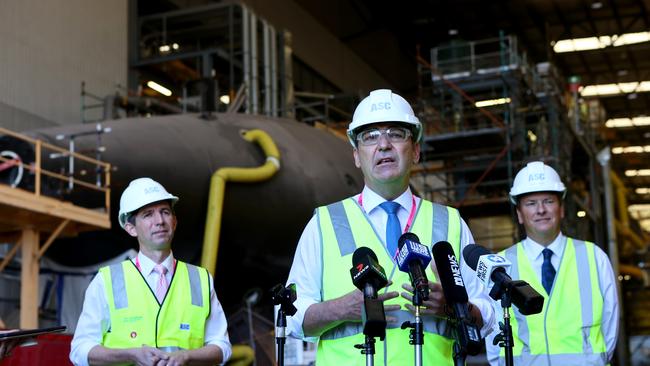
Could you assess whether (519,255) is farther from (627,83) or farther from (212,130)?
(627,83)

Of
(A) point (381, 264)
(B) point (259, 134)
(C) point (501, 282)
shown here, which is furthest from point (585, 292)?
(B) point (259, 134)

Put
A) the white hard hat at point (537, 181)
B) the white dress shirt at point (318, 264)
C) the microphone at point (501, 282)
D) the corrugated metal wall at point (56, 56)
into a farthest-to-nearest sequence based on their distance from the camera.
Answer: the corrugated metal wall at point (56, 56) → the white hard hat at point (537, 181) → the white dress shirt at point (318, 264) → the microphone at point (501, 282)

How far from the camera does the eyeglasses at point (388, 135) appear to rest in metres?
4.40

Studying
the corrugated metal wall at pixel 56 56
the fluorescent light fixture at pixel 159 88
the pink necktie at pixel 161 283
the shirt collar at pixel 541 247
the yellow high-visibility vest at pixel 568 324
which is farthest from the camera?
the fluorescent light fixture at pixel 159 88

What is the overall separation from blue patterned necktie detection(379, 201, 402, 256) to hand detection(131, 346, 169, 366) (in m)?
1.75

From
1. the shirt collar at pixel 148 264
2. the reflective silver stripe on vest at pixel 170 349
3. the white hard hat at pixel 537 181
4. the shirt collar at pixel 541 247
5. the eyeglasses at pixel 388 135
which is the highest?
the white hard hat at pixel 537 181

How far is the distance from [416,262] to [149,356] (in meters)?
2.30

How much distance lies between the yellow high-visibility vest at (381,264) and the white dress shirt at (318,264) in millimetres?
37

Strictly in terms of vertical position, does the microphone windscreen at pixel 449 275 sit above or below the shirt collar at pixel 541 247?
below

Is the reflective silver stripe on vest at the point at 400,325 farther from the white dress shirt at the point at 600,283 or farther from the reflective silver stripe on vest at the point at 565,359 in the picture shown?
the reflective silver stripe on vest at the point at 565,359

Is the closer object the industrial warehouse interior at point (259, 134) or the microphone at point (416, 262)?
the microphone at point (416, 262)

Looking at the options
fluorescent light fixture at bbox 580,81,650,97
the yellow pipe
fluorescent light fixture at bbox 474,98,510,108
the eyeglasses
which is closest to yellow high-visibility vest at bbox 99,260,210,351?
the eyeglasses

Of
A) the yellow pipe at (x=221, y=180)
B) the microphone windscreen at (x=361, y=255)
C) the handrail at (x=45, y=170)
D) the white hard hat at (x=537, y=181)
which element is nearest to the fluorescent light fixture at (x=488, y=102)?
the yellow pipe at (x=221, y=180)

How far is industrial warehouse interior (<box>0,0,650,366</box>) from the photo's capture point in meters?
14.3
